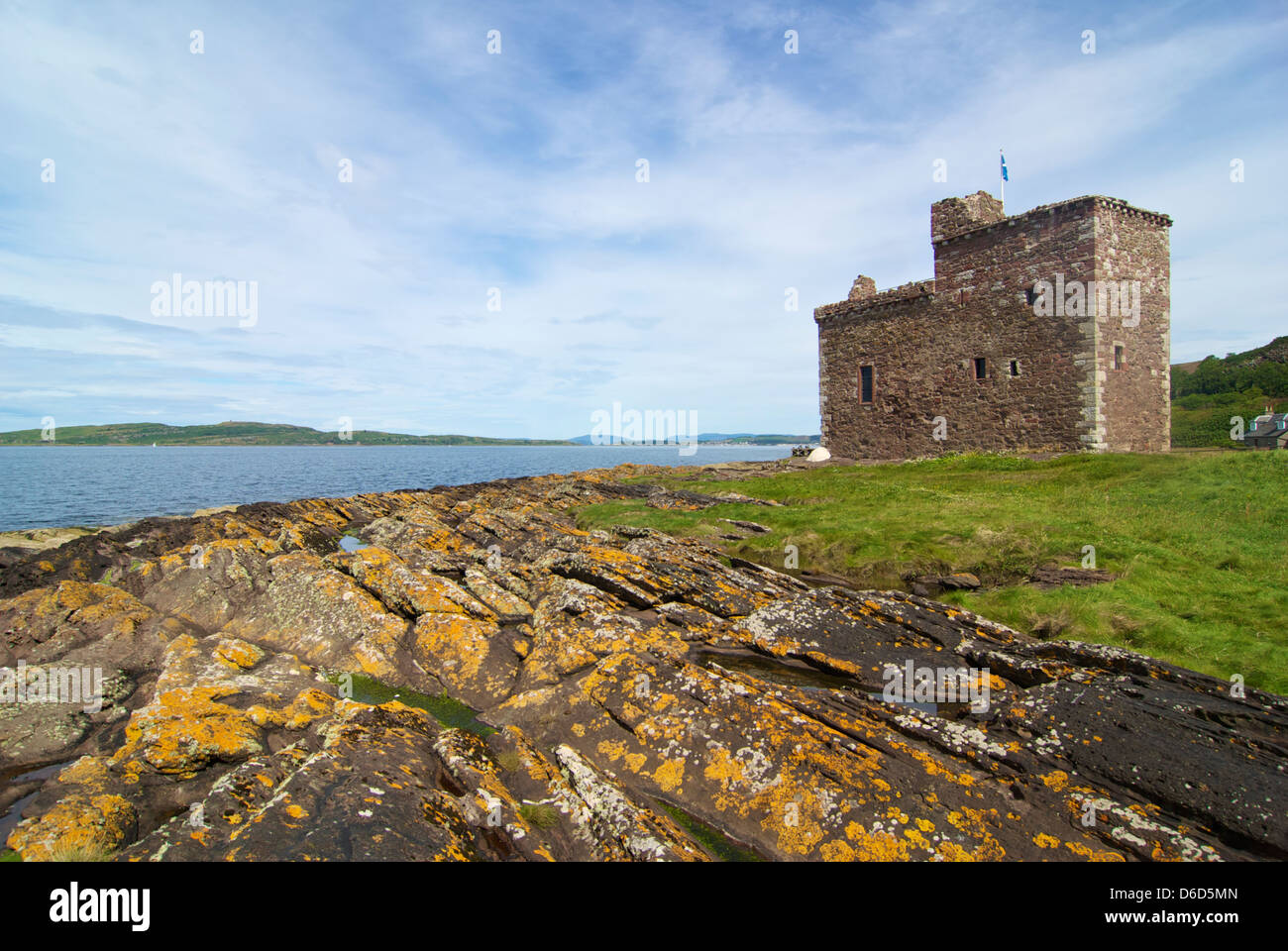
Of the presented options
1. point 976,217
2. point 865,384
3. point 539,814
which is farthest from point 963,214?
point 539,814

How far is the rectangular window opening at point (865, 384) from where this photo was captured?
3762cm

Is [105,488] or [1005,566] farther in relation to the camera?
[105,488]

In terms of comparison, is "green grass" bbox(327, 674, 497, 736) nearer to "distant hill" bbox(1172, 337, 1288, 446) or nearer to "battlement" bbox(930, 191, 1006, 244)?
"battlement" bbox(930, 191, 1006, 244)

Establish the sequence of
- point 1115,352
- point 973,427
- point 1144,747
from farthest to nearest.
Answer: point 973,427 → point 1115,352 → point 1144,747

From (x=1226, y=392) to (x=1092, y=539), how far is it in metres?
51.0

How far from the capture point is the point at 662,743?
7.89 metres

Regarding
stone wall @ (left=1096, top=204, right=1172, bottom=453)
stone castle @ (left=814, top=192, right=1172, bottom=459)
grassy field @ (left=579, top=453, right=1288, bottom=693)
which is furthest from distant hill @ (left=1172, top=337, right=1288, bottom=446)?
grassy field @ (left=579, top=453, right=1288, bottom=693)

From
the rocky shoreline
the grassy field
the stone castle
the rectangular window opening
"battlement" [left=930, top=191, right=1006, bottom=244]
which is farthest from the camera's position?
the rectangular window opening

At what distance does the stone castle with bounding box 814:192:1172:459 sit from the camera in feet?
90.7

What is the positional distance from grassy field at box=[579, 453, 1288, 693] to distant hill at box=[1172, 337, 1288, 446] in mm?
22178
